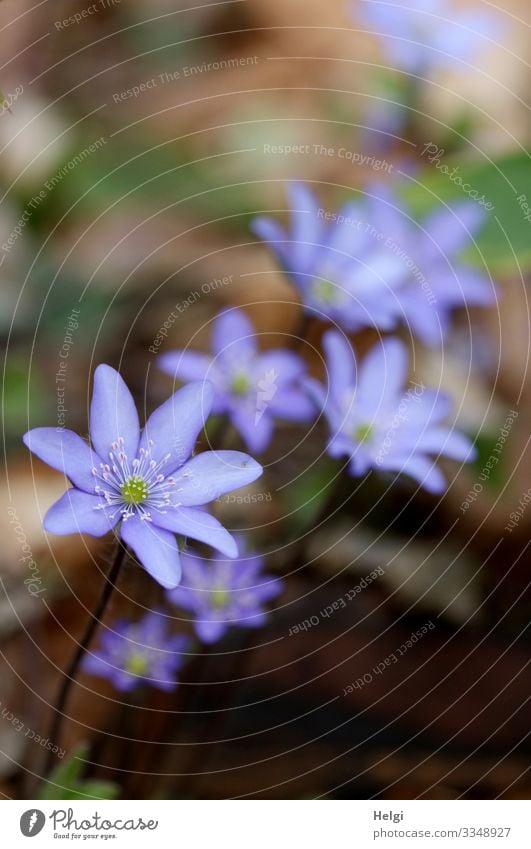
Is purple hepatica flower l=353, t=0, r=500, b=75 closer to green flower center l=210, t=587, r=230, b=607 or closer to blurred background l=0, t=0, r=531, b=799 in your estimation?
blurred background l=0, t=0, r=531, b=799

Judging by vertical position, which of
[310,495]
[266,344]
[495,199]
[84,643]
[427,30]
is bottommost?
[84,643]

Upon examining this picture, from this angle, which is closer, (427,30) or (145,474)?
(145,474)

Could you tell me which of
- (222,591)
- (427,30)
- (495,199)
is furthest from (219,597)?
(427,30)

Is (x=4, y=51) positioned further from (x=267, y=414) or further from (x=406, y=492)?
(x=406, y=492)

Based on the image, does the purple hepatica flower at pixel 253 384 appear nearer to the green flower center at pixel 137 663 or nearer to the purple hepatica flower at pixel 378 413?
the purple hepatica flower at pixel 378 413

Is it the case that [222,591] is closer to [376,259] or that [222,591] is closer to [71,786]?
[71,786]
